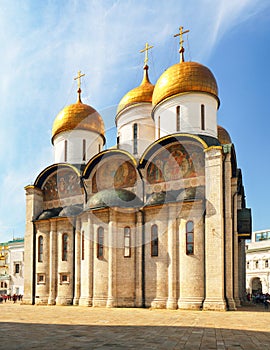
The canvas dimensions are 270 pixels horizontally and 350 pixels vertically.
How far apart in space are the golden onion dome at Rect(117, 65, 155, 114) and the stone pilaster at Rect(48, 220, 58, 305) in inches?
362

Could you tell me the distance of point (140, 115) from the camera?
83.4ft

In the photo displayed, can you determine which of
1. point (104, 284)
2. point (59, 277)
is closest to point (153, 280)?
point (104, 284)

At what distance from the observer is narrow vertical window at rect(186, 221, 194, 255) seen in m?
18.0

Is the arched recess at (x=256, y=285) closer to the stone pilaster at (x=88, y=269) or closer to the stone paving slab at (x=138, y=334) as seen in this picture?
the stone pilaster at (x=88, y=269)

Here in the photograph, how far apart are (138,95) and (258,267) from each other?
2702 cm

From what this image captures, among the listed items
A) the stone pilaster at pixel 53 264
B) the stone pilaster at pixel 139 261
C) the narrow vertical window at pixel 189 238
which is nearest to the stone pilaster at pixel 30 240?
the stone pilaster at pixel 53 264

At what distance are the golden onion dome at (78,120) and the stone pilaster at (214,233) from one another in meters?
10.1

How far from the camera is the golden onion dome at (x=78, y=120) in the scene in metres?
26.0

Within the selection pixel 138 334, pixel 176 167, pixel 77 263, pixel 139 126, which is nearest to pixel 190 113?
pixel 176 167

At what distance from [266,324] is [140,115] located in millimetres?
16152

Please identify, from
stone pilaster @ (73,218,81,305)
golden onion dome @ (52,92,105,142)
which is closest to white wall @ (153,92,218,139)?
golden onion dome @ (52,92,105,142)

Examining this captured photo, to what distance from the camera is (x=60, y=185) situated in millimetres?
24219

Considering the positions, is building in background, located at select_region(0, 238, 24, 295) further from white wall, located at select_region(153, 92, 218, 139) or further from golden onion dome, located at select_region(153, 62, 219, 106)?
golden onion dome, located at select_region(153, 62, 219, 106)

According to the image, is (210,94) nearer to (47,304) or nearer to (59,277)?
(59,277)
